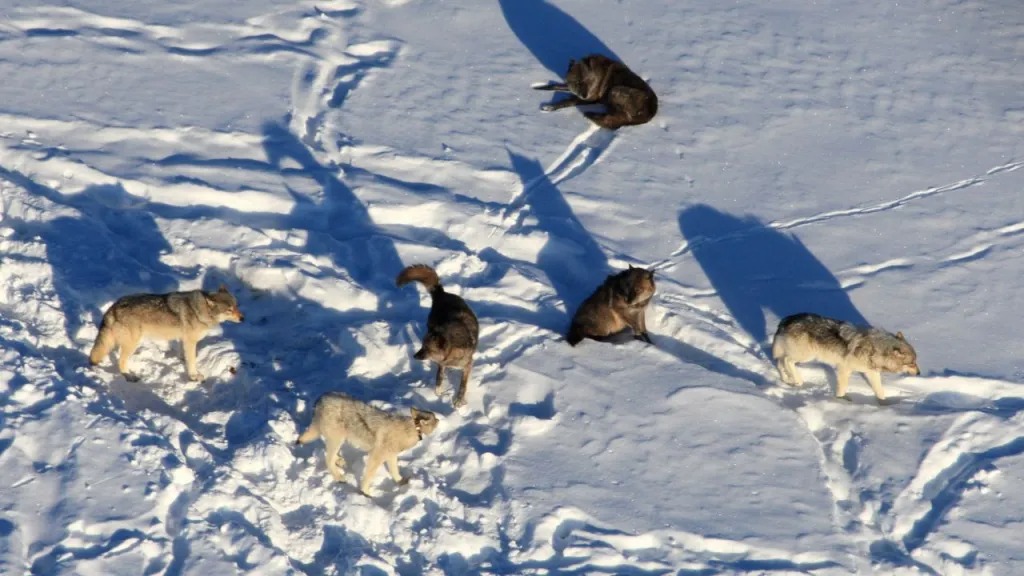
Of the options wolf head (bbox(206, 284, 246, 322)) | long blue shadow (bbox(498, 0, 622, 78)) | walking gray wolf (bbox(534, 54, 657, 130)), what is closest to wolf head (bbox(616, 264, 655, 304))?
wolf head (bbox(206, 284, 246, 322))

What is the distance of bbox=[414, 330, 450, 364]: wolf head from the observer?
37.1 feet

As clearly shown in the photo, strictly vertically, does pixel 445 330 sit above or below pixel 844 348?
below

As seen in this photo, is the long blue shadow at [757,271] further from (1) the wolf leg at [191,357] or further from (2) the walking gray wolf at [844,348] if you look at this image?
(1) the wolf leg at [191,357]

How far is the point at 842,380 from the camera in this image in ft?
40.1

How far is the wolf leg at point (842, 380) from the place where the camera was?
12.1 m

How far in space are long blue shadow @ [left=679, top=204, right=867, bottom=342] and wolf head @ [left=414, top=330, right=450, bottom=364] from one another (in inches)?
148

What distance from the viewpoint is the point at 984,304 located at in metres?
13.7

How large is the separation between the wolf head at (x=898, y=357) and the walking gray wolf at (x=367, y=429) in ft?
15.8

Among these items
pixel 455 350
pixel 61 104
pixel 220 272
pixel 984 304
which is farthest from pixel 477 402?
pixel 61 104

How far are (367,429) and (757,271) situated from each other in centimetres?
570

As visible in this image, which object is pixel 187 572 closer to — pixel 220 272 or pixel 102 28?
pixel 220 272

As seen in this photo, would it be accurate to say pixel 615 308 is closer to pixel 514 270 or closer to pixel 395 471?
pixel 514 270

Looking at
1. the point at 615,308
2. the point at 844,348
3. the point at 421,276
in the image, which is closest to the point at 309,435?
the point at 421,276

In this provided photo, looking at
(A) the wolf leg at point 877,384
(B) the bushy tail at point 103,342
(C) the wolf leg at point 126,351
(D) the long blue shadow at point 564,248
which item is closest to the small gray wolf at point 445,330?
(D) the long blue shadow at point 564,248
